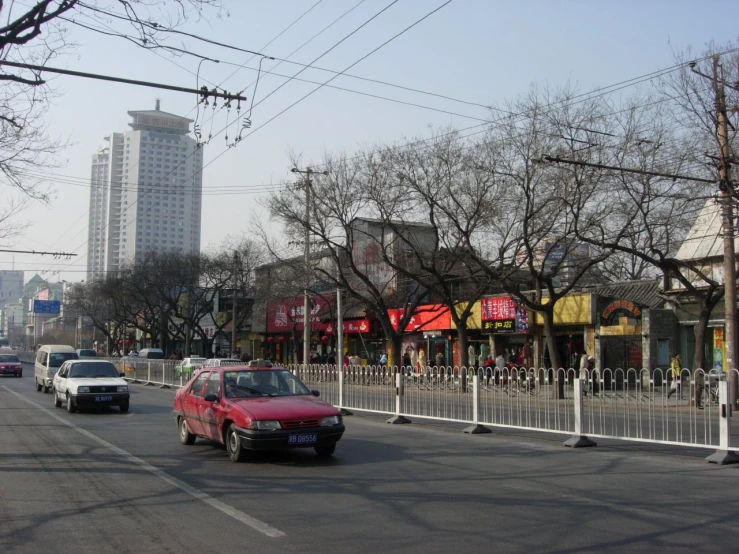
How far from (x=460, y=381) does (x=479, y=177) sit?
13.5 meters

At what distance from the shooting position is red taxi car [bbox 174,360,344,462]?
1053 cm

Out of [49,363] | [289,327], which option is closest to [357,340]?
[289,327]

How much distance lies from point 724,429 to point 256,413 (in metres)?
6.98

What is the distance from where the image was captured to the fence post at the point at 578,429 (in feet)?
42.0

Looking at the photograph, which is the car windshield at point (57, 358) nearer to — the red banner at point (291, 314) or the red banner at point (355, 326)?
the red banner at point (291, 314)

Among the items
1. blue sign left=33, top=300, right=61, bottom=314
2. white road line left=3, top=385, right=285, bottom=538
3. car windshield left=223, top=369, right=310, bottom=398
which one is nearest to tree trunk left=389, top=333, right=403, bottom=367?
white road line left=3, top=385, right=285, bottom=538

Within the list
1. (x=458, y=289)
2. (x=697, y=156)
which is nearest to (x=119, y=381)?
(x=697, y=156)

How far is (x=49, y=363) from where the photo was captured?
29.7 metres

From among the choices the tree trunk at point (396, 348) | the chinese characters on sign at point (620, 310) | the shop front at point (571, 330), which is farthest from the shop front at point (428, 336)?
the chinese characters on sign at point (620, 310)

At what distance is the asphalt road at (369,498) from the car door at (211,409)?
0.45 metres

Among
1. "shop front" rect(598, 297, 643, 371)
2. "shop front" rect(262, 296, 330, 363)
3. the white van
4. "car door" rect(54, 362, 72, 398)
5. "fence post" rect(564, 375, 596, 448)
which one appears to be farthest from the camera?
"shop front" rect(262, 296, 330, 363)

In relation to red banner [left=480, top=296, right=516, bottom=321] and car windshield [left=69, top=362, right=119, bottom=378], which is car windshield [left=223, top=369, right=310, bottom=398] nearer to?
car windshield [left=69, top=362, right=119, bottom=378]

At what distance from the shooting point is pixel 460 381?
Result: 53.3ft

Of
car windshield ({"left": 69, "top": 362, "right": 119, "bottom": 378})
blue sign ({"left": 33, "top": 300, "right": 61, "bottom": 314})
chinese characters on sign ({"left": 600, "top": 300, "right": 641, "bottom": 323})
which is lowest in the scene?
car windshield ({"left": 69, "top": 362, "right": 119, "bottom": 378})
